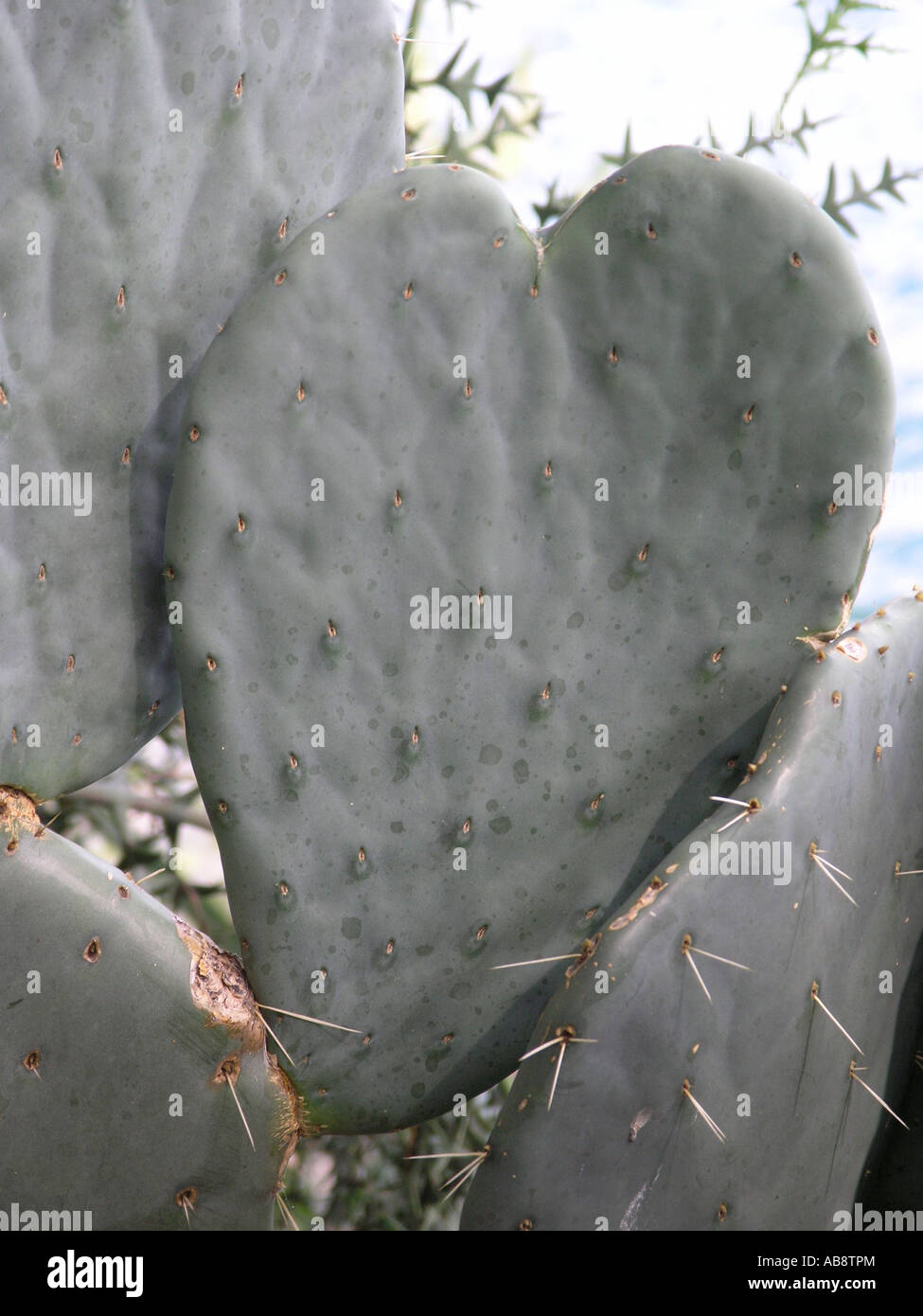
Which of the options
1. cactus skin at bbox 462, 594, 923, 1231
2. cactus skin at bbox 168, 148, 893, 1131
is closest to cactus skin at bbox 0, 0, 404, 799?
cactus skin at bbox 168, 148, 893, 1131

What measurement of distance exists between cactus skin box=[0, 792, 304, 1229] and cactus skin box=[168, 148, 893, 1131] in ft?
0.17

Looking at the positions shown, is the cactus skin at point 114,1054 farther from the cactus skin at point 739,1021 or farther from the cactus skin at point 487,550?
the cactus skin at point 739,1021

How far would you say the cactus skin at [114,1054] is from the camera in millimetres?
705

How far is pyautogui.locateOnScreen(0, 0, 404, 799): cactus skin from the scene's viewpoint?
714 mm

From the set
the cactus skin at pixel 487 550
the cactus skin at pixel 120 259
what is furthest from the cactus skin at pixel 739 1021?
the cactus skin at pixel 120 259

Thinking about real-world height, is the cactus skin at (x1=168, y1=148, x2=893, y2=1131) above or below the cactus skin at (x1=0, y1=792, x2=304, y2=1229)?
above

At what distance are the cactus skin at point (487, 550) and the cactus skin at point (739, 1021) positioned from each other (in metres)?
0.09

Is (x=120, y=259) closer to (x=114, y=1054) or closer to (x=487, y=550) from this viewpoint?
(x=487, y=550)

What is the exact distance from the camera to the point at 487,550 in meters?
0.78

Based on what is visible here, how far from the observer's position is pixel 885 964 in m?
0.81

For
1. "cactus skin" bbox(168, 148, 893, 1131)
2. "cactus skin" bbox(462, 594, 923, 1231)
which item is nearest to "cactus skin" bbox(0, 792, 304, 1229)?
"cactus skin" bbox(168, 148, 893, 1131)

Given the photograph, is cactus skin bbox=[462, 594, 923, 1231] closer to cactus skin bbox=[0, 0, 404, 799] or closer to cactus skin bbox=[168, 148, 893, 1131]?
cactus skin bbox=[168, 148, 893, 1131]

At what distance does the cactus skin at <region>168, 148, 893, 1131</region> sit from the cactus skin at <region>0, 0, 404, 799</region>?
7 centimetres

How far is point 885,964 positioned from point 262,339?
24.1 inches
